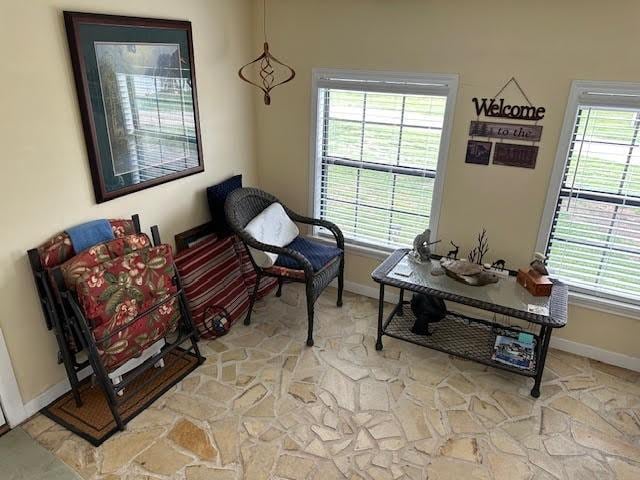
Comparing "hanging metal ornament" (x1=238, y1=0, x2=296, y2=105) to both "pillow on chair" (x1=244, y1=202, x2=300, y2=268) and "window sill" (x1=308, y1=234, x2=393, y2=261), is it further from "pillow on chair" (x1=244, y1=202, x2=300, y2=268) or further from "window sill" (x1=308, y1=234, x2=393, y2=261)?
"window sill" (x1=308, y1=234, x2=393, y2=261)

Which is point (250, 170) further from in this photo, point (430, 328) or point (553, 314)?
point (553, 314)

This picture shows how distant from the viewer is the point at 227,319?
135 inches

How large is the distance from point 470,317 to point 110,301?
254 cm

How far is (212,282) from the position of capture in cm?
344

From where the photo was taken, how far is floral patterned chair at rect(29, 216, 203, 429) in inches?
95.7

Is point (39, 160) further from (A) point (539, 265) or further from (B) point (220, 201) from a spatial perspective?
(A) point (539, 265)

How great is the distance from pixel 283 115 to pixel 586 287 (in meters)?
2.66

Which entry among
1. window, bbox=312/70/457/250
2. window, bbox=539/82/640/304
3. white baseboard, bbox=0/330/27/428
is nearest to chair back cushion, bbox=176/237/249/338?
window, bbox=312/70/457/250

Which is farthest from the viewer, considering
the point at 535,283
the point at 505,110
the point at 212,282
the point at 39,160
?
the point at 212,282

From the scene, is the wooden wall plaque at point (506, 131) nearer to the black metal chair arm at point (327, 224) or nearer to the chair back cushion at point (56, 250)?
the black metal chair arm at point (327, 224)

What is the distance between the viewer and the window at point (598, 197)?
276 cm

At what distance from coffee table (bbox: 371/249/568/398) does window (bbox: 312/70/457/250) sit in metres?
0.40

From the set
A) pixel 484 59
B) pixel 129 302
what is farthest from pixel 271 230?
pixel 484 59

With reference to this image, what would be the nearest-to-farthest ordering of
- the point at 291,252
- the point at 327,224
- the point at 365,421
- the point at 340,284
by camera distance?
the point at 365,421
the point at 291,252
the point at 327,224
the point at 340,284
